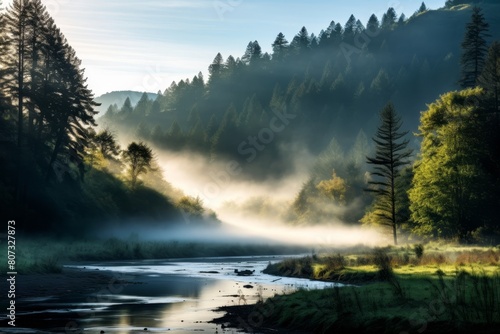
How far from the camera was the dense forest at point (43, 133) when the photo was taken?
7281 centimetres

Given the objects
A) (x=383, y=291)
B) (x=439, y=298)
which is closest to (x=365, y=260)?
(x=383, y=291)

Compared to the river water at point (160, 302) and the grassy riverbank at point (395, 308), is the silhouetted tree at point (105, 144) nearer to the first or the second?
the river water at point (160, 302)

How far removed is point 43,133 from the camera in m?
81.6

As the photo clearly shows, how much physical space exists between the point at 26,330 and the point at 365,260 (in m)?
32.7

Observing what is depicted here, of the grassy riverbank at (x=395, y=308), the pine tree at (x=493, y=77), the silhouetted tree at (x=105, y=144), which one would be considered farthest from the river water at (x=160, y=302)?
the silhouetted tree at (x=105, y=144)

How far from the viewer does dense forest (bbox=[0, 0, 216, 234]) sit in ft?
239

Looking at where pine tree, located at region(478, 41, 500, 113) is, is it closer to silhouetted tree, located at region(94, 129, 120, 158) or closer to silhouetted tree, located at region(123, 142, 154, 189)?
silhouetted tree, located at region(123, 142, 154, 189)

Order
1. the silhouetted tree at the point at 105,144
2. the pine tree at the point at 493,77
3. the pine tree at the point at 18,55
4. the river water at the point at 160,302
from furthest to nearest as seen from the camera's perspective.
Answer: the silhouetted tree at the point at 105,144 < the pine tree at the point at 493,77 < the pine tree at the point at 18,55 < the river water at the point at 160,302

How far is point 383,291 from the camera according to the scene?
25.3m

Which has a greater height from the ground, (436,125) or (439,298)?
(436,125)

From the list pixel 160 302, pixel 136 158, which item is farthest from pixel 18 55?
pixel 160 302

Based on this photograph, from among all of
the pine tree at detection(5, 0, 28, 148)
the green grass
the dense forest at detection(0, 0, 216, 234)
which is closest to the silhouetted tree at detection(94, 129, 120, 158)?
the dense forest at detection(0, 0, 216, 234)

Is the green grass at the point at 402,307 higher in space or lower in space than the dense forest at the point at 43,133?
lower

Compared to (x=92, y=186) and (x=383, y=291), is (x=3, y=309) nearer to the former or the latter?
(x=383, y=291)
